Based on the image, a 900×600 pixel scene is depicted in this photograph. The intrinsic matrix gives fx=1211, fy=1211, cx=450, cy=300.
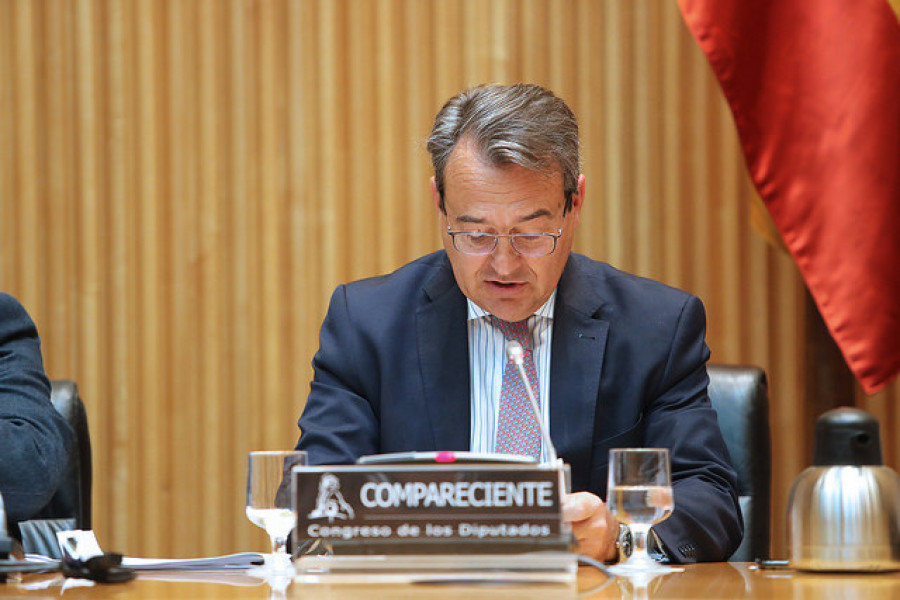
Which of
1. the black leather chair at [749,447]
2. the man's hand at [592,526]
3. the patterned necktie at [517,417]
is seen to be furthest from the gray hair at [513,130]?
the man's hand at [592,526]

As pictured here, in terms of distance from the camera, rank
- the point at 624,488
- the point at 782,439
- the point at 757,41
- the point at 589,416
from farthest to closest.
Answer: the point at 782,439
the point at 757,41
the point at 589,416
the point at 624,488

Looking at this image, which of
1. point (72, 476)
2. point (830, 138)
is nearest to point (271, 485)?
point (72, 476)

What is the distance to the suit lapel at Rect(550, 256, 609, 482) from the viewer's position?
7.22 ft

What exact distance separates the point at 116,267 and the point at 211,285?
27 cm

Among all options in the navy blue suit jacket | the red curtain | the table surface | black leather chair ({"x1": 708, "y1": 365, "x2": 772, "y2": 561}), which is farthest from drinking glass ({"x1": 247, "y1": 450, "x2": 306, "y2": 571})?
the red curtain

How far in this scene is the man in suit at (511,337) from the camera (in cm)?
215

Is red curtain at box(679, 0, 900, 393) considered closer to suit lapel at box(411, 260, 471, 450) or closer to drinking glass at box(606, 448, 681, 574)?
suit lapel at box(411, 260, 471, 450)

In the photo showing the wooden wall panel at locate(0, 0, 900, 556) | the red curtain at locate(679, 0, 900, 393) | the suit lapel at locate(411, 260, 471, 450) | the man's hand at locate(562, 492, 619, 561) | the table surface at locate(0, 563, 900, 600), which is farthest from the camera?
the wooden wall panel at locate(0, 0, 900, 556)

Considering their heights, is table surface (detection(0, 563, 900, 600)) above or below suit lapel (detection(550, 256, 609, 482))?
below

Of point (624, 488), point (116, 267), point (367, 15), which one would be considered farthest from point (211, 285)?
point (624, 488)

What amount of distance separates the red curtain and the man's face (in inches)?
31.9

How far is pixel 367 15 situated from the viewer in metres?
3.28

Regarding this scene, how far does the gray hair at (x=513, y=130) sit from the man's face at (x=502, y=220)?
0.02 meters

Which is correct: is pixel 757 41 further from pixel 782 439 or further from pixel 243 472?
pixel 243 472
